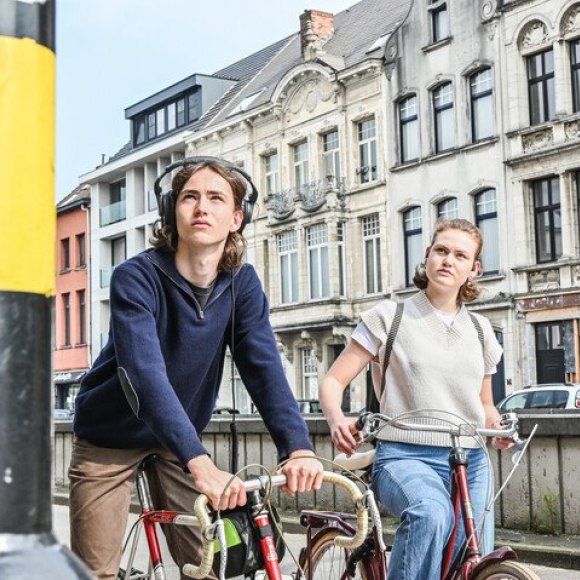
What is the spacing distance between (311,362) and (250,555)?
3610 cm

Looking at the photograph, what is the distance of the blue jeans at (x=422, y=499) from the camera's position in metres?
4.08

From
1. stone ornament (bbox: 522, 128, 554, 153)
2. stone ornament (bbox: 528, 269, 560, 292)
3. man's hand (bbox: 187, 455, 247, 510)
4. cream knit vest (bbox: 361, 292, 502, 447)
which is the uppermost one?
stone ornament (bbox: 522, 128, 554, 153)

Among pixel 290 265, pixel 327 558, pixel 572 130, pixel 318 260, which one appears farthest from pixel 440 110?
pixel 327 558

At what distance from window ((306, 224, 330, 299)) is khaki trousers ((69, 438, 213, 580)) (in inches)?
1357

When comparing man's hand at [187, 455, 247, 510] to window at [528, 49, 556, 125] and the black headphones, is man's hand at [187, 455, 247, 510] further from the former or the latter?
window at [528, 49, 556, 125]

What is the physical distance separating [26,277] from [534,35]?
31.4 metres

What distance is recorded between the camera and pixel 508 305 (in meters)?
30.6

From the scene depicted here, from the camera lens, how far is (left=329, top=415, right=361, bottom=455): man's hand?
14.1 feet

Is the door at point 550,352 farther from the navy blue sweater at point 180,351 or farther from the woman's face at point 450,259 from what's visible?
the navy blue sweater at point 180,351

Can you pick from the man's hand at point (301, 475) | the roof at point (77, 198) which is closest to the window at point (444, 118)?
the roof at point (77, 198)

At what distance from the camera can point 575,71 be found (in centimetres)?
2981

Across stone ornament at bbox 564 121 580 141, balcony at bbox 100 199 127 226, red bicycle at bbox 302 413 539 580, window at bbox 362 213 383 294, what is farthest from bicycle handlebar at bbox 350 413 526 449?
balcony at bbox 100 199 127 226

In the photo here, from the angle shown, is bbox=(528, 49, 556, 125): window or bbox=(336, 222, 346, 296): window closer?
bbox=(528, 49, 556, 125): window

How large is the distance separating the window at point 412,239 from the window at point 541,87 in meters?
5.19
